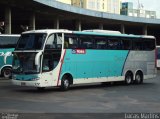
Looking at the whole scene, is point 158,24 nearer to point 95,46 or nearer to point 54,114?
point 95,46

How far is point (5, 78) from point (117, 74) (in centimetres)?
935

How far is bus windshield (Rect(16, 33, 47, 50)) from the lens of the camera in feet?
67.1

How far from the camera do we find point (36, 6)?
5075 cm

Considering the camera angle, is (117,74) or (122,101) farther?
(117,74)

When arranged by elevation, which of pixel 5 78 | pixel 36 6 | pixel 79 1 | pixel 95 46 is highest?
pixel 79 1

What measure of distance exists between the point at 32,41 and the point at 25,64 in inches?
45.1

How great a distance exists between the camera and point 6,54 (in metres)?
31.9

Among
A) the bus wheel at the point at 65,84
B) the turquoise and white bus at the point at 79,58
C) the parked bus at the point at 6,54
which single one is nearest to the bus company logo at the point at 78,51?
the turquoise and white bus at the point at 79,58

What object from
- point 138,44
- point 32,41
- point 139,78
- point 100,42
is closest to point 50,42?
point 32,41

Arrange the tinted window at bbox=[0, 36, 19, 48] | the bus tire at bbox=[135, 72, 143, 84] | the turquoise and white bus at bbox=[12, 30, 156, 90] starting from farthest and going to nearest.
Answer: the tinted window at bbox=[0, 36, 19, 48]
the bus tire at bbox=[135, 72, 143, 84]
the turquoise and white bus at bbox=[12, 30, 156, 90]

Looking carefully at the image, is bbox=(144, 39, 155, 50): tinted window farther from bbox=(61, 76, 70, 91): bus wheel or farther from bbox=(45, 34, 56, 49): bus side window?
bbox=(45, 34, 56, 49): bus side window

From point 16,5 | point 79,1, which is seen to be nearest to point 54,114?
point 16,5

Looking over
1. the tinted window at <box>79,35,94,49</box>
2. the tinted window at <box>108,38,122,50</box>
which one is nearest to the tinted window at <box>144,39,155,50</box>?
the tinted window at <box>108,38,122,50</box>

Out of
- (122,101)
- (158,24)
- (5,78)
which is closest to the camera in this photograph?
(122,101)
